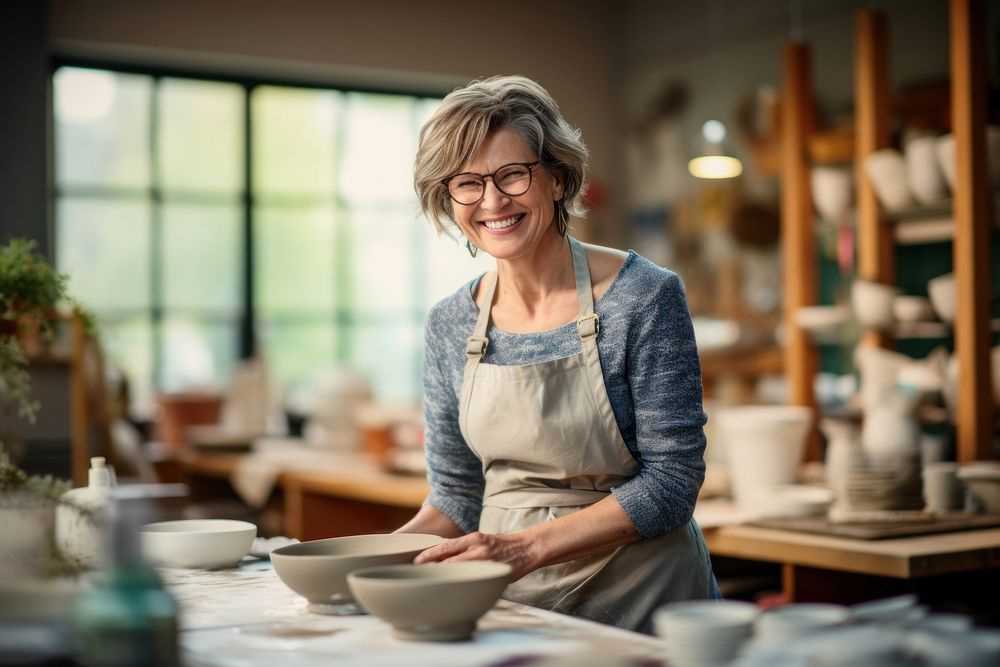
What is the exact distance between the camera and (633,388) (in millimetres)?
2084

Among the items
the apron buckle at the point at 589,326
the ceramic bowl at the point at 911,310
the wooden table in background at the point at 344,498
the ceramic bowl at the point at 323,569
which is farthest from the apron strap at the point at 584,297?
the ceramic bowl at the point at 911,310

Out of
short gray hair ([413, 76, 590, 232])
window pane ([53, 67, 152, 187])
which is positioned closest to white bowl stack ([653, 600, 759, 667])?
short gray hair ([413, 76, 590, 232])

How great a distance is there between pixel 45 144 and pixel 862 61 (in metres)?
4.02

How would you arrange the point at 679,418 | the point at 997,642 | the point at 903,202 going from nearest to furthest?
the point at 997,642 → the point at 679,418 → the point at 903,202

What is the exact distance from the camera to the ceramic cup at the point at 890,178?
4.24 m

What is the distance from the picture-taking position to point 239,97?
7.07 m

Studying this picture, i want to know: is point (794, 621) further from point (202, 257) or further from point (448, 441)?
point (202, 257)

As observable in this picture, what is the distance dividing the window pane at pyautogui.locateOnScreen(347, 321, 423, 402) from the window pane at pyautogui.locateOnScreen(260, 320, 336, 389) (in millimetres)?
165

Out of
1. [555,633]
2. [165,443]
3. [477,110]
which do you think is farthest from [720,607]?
[165,443]

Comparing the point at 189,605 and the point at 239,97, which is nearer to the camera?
the point at 189,605

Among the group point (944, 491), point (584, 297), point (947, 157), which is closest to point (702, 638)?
point (584, 297)

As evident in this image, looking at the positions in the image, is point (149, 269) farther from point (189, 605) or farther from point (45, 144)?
point (189, 605)

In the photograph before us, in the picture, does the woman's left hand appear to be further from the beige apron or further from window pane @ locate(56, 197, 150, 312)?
window pane @ locate(56, 197, 150, 312)

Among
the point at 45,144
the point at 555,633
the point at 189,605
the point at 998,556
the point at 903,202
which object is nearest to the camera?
the point at 555,633
